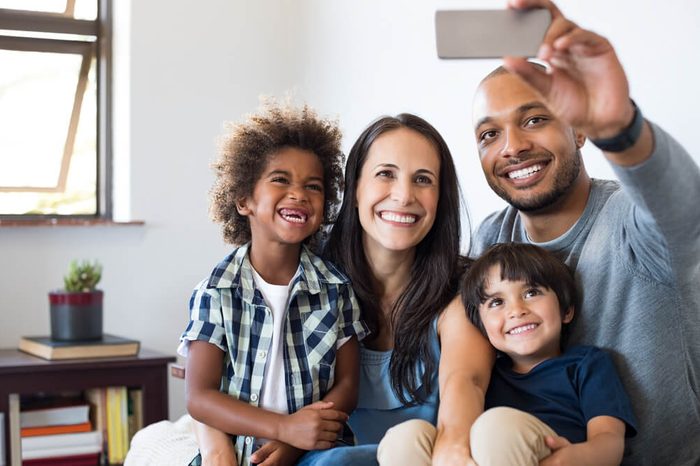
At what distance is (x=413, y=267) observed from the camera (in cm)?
181

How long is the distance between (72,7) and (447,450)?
2.54 meters

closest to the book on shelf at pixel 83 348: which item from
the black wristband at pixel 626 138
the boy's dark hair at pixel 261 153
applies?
the boy's dark hair at pixel 261 153

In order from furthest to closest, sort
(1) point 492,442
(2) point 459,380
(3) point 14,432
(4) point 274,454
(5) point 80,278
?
(5) point 80,278 → (3) point 14,432 → (4) point 274,454 → (2) point 459,380 → (1) point 492,442

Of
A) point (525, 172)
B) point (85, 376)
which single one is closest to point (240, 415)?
point (525, 172)

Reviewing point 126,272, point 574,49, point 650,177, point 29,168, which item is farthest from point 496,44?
point 29,168

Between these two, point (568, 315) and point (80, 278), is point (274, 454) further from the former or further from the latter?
point (80, 278)

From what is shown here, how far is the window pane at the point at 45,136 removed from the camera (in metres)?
3.36

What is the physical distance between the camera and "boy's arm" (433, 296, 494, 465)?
4.62ft

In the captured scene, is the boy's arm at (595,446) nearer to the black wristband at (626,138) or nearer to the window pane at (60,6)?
the black wristband at (626,138)

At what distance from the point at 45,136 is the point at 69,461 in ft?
4.00

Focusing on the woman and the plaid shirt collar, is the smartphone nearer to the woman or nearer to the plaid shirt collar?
the woman

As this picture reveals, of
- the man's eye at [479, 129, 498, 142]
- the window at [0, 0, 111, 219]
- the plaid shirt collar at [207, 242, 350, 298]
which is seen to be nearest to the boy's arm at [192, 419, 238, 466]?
the plaid shirt collar at [207, 242, 350, 298]

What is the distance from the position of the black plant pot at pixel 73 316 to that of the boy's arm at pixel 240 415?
1.20 m

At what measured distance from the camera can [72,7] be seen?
342 centimetres
